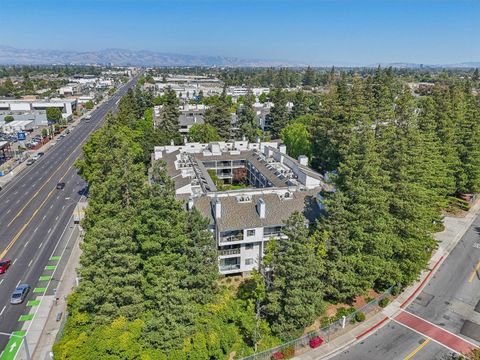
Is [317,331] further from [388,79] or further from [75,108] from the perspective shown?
[75,108]

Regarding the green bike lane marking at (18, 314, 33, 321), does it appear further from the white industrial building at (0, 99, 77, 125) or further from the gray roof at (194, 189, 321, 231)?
the white industrial building at (0, 99, 77, 125)

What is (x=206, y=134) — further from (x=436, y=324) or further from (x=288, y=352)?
(x=436, y=324)

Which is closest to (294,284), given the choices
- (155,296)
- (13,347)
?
(155,296)

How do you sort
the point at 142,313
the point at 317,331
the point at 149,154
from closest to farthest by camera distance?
the point at 142,313, the point at 317,331, the point at 149,154

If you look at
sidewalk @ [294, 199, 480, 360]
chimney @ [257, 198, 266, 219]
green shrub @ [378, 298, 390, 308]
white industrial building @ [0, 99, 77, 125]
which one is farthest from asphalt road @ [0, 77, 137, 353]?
white industrial building @ [0, 99, 77, 125]

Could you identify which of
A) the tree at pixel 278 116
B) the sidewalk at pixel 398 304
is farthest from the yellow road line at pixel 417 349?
the tree at pixel 278 116

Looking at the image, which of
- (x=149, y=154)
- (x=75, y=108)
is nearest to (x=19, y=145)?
(x=149, y=154)
